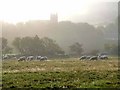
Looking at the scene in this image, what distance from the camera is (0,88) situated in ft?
85.3

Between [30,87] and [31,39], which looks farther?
[31,39]

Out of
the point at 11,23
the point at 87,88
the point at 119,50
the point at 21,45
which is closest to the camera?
the point at 87,88

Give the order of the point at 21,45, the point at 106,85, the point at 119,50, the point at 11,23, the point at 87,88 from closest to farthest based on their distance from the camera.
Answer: the point at 87,88, the point at 106,85, the point at 119,50, the point at 21,45, the point at 11,23

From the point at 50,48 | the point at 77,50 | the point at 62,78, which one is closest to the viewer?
the point at 62,78

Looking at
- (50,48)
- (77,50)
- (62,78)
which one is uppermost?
(62,78)

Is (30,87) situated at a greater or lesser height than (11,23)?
lesser

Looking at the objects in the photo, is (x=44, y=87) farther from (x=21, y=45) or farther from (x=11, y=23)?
(x=11, y=23)

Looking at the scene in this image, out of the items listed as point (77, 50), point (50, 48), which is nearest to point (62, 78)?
point (50, 48)

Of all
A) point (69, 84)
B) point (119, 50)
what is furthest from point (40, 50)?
point (69, 84)

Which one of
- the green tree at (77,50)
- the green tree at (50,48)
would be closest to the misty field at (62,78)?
the green tree at (50,48)

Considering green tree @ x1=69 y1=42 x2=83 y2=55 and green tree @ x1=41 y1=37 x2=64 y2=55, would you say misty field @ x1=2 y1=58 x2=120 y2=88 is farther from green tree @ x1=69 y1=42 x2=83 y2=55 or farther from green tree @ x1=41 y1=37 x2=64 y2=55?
green tree @ x1=69 y1=42 x2=83 y2=55

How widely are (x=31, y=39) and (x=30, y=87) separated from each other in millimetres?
136901

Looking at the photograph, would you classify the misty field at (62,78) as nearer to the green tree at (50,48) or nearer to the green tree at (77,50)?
the green tree at (50,48)

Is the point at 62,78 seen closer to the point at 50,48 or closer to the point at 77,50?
the point at 50,48
